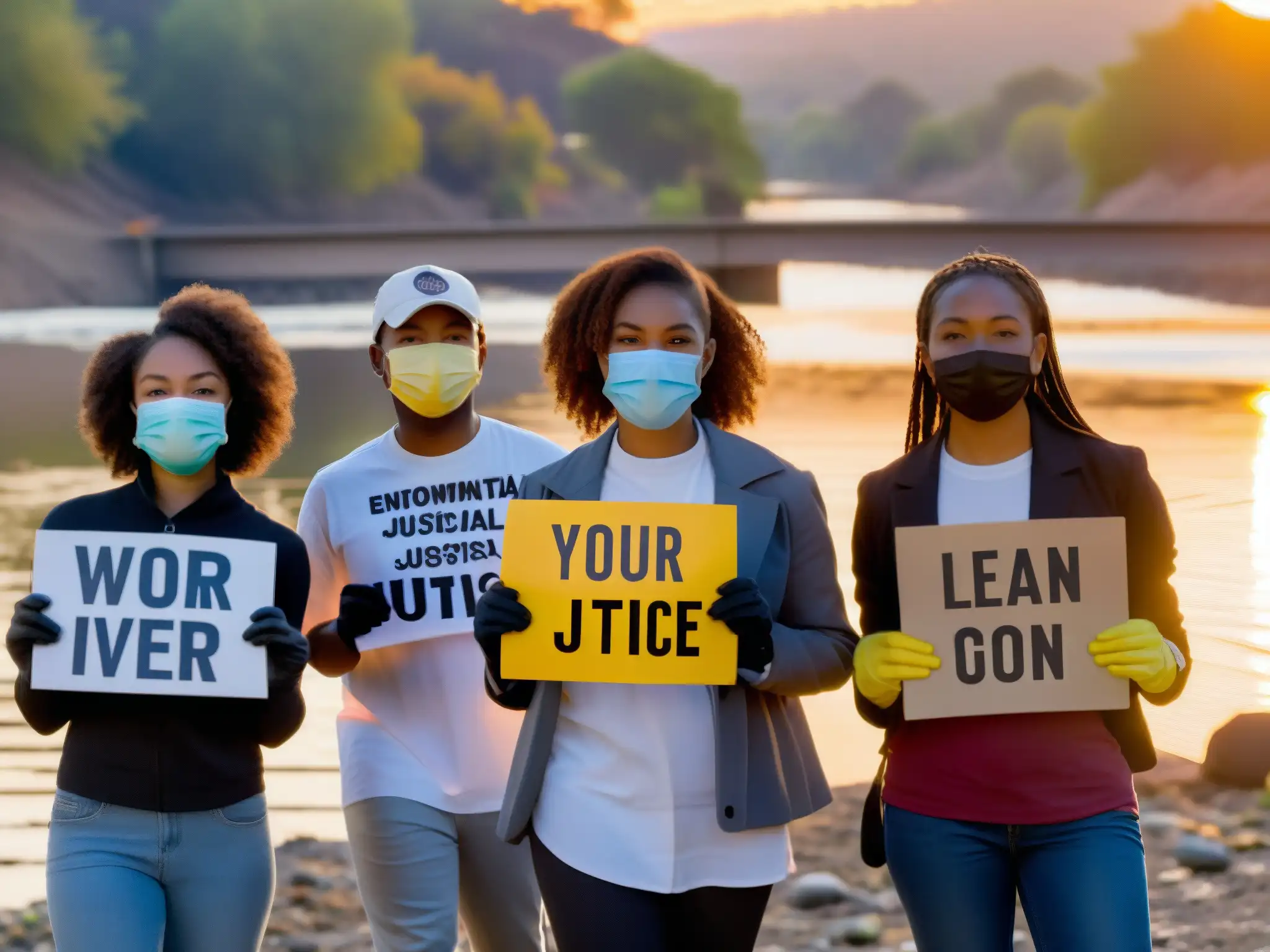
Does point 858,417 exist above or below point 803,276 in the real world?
below

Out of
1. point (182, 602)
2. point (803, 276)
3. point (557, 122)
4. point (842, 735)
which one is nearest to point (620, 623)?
point (182, 602)

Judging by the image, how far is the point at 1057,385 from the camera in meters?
3.55

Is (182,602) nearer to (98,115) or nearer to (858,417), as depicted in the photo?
(858,417)

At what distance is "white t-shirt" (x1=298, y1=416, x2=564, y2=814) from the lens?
3.96 metres

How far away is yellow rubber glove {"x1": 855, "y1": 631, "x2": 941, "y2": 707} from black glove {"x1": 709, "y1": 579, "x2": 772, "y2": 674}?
0.24 m

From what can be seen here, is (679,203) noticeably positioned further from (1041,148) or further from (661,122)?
(1041,148)

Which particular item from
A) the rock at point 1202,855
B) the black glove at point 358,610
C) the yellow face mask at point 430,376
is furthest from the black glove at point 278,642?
the rock at point 1202,855

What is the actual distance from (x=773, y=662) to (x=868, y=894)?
10.2ft

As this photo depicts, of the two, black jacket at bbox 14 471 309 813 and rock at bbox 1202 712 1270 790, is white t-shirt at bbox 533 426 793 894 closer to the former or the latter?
black jacket at bbox 14 471 309 813

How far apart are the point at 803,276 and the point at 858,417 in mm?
74671

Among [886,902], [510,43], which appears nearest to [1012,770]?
[886,902]

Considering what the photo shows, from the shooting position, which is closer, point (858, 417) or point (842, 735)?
point (842, 735)

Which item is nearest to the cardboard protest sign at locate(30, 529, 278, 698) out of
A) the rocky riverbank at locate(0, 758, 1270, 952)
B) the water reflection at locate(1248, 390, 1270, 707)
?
the rocky riverbank at locate(0, 758, 1270, 952)

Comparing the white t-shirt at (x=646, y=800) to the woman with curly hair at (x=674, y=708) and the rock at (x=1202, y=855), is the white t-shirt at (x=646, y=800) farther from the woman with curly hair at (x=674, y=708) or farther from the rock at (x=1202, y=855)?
the rock at (x=1202, y=855)
